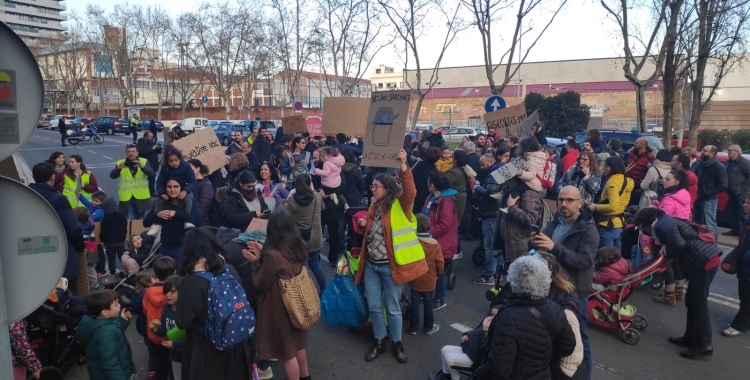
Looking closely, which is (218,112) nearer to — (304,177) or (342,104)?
(342,104)

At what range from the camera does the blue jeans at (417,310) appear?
5406 mm

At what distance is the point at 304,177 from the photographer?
591 centimetres

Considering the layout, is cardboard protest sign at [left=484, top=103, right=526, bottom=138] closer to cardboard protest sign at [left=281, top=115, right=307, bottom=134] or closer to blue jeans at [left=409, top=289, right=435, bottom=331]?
cardboard protest sign at [left=281, top=115, right=307, bottom=134]

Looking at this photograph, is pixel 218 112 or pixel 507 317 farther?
pixel 218 112

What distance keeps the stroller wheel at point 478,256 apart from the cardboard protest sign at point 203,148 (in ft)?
13.7

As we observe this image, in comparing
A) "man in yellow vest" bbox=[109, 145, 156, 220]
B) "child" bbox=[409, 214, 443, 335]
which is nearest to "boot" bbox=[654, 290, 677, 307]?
"child" bbox=[409, 214, 443, 335]

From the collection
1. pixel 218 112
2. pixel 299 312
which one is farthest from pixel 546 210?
pixel 218 112

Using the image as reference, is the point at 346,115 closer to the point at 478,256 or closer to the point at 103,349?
the point at 478,256

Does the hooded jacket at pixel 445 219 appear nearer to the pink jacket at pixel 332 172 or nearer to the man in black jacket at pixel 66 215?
the pink jacket at pixel 332 172

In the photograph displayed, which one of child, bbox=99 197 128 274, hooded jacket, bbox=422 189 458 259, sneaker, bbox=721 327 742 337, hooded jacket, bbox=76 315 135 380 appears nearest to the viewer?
hooded jacket, bbox=76 315 135 380

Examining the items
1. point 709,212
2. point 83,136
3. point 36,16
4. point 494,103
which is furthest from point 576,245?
point 36,16

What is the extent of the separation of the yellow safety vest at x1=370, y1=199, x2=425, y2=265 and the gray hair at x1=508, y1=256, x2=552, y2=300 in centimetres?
179

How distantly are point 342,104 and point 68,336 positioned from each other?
8493mm

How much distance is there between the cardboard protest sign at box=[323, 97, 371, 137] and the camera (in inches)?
484
